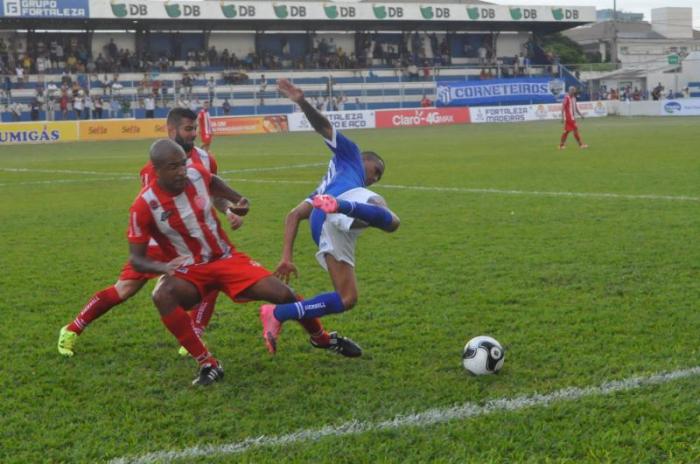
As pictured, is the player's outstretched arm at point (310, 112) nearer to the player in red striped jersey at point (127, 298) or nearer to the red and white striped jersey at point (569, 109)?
the player in red striped jersey at point (127, 298)

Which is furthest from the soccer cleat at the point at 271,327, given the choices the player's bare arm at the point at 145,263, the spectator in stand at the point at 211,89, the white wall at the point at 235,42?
the white wall at the point at 235,42

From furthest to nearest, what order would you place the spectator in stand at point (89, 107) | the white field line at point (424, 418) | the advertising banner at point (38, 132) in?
the spectator in stand at point (89, 107), the advertising banner at point (38, 132), the white field line at point (424, 418)

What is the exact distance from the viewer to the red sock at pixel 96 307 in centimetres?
549

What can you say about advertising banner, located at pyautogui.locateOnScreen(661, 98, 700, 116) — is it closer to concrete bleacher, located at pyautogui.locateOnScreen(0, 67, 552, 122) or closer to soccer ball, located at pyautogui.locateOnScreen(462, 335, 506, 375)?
concrete bleacher, located at pyautogui.locateOnScreen(0, 67, 552, 122)

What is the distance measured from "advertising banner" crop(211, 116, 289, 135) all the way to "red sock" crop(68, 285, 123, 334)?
34005 mm

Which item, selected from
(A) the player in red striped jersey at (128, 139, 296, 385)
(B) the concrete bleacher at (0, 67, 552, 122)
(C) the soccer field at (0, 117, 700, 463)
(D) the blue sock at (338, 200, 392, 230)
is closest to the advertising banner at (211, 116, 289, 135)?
(B) the concrete bleacher at (0, 67, 552, 122)

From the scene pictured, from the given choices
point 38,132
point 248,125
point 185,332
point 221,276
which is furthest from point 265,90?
point 185,332

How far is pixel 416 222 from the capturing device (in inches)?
419

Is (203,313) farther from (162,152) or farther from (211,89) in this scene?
(211,89)

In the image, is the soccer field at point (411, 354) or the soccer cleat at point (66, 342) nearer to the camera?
the soccer field at point (411, 354)

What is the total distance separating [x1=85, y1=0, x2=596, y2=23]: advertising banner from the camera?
156 ft

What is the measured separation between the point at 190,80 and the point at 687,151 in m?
29.9

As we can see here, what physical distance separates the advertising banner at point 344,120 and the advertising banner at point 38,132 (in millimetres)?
10031

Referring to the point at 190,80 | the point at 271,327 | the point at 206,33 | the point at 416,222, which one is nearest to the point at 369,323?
the point at 271,327
